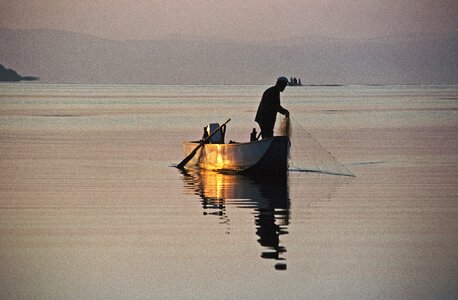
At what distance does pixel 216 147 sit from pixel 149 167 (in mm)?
2810

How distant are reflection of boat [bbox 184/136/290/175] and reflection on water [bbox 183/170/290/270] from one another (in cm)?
21

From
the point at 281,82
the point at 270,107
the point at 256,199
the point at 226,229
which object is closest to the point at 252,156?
the point at 270,107

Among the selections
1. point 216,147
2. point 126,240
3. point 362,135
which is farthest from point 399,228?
point 362,135

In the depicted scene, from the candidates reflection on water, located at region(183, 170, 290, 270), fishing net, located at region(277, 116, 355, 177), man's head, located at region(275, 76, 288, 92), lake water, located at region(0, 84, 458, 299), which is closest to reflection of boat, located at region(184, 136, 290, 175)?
reflection on water, located at region(183, 170, 290, 270)

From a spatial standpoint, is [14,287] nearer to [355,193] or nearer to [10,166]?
[355,193]

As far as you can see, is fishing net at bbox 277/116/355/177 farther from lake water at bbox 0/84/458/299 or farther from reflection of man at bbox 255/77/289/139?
reflection of man at bbox 255/77/289/139

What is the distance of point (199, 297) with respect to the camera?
12.5 metres

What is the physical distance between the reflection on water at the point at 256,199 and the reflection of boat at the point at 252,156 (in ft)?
0.68

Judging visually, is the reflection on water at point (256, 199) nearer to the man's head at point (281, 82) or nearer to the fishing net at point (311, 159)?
the fishing net at point (311, 159)

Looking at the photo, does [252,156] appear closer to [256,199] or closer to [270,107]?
[270,107]

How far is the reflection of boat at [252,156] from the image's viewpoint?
24.8m

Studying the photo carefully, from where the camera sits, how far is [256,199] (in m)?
21.7

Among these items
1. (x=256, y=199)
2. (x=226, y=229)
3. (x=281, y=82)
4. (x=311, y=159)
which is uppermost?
(x=281, y=82)

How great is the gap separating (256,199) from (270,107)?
365 centimetres
